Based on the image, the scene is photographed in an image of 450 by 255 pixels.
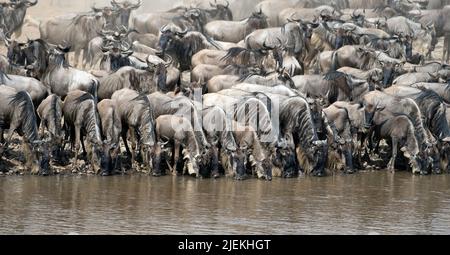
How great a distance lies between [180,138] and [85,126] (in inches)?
72.2

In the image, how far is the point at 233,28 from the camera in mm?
36219

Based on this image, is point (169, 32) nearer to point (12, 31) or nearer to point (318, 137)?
point (12, 31)

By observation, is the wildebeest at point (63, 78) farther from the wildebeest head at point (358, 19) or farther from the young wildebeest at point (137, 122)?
the wildebeest head at point (358, 19)

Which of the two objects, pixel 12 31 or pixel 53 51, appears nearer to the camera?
pixel 53 51

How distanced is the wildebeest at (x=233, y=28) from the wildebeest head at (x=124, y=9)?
2237 millimetres

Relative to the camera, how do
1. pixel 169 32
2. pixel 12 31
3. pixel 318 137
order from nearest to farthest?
1. pixel 318 137
2. pixel 169 32
3. pixel 12 31

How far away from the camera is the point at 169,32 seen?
1296 inches

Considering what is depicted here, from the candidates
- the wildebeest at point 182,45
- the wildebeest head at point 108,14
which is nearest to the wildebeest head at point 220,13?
the wildebeest head at point 108,14

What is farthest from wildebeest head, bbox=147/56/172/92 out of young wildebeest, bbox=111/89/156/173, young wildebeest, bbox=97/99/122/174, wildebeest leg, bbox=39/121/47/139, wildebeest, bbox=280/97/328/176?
wildebeest leg, bbox=39/121/47/139

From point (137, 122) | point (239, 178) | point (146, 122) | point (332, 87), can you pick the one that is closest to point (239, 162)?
point (239, 178)

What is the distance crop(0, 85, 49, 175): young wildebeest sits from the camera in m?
24.8
